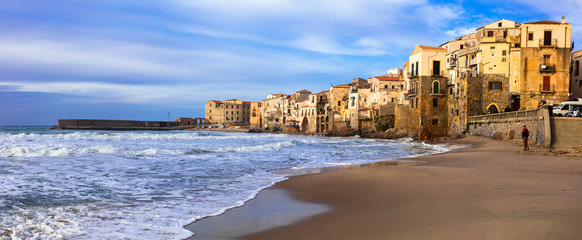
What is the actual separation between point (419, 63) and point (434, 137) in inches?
352

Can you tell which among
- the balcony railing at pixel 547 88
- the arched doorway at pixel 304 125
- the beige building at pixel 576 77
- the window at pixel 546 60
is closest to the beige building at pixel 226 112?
the arched doorway at pixel 304 125

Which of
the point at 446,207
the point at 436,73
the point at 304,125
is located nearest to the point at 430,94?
the point at 436,73

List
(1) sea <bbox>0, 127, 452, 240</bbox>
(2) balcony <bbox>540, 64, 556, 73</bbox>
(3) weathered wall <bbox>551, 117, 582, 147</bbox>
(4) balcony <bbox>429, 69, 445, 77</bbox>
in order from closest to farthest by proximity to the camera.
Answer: (1) sea <bbox>0, 127, 452, 240</bbox> → (3) weathered wall <bbox>551, 117, 582, 147</bbox> → (2) balcony <bbox>540, 64, 556, 73</bbox> → (4) balcony <bbox>429, 69, 445, 77</bbox>

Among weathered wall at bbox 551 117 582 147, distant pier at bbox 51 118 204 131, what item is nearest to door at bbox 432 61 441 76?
weathered wall at bbox 551 117 582 147

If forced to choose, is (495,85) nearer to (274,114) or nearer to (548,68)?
(548,68)

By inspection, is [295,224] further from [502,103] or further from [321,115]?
[321,115]

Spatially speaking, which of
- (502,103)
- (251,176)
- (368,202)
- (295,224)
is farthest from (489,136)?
(295,224)

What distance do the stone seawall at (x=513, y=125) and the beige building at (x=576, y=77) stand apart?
14.6 meters

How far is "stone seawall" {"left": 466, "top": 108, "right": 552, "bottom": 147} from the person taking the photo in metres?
21.8

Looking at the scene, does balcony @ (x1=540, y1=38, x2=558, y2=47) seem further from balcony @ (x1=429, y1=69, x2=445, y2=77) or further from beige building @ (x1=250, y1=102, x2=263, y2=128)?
beige building @ (x1=250, y1=102, x2=263, y2=128)

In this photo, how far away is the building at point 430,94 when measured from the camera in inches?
1773

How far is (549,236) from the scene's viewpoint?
4.39 m

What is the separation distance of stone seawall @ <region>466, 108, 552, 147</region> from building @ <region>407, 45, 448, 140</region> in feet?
18.1

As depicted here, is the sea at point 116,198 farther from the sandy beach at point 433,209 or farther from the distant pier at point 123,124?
the distant pier at point 123,124
